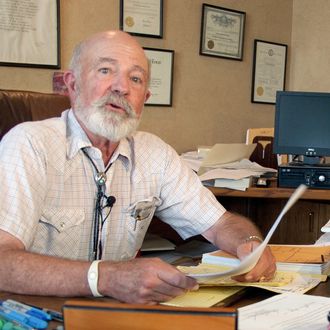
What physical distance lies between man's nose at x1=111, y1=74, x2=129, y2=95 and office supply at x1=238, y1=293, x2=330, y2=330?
698 millimetres

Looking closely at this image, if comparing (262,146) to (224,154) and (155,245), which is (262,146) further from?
(155,245)

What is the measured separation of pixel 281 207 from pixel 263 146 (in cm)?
67

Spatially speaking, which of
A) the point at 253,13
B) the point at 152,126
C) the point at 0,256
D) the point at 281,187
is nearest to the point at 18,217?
the point at 0,256

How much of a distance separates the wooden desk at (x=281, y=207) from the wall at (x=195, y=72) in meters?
0.61

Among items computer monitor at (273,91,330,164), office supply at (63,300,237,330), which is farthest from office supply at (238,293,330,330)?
computer monitor at (273,91,330,164)

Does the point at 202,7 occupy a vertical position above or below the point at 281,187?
above

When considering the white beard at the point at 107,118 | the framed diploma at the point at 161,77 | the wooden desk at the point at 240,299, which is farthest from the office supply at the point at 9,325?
the framed diploma at the point at 161,77

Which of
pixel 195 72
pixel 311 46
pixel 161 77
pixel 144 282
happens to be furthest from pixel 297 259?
pixel 311 46

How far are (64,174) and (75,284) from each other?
42cm

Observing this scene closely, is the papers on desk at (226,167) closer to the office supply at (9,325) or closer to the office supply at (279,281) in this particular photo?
the office supply at (279,281)

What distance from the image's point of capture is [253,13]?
3.02 m

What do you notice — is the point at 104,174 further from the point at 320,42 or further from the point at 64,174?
the point at 320,42

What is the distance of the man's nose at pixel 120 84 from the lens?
132 cm

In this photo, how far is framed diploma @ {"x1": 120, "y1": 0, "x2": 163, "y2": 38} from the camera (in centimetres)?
243
